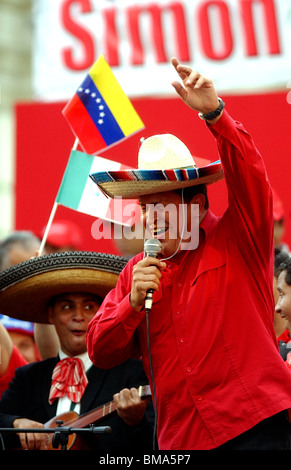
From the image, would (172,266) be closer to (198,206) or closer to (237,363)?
(198,206)

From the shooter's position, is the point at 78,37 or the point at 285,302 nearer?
the point at 285,302

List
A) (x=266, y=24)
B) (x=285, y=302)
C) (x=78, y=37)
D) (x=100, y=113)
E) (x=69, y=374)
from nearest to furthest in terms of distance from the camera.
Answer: (x=285, y=302) < (x=69, y=374) < (x=100, y=113) < (x=266, y=24) < (x=78, y=37)

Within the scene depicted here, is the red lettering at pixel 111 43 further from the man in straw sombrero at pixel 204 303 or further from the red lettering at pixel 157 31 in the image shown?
the man in straw sombrero at pixel 204 303

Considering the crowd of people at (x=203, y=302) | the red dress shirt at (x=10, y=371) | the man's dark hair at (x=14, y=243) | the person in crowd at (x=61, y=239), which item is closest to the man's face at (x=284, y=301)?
the crowd of people at (x=203, y=302)

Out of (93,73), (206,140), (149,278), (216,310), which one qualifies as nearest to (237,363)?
(216,310)

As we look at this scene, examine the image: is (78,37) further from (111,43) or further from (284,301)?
(284,301)

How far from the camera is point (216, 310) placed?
11.0 feet

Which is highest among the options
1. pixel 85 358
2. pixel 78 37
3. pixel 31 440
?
pixel 78 37

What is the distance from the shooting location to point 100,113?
215 inches

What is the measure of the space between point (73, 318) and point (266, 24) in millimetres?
6570

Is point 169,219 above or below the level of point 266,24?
below

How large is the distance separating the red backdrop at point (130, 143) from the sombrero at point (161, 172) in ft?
13.7

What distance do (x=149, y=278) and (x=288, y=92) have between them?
575 centimetres

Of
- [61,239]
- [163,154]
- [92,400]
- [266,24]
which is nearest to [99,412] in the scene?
A: [92,400]
